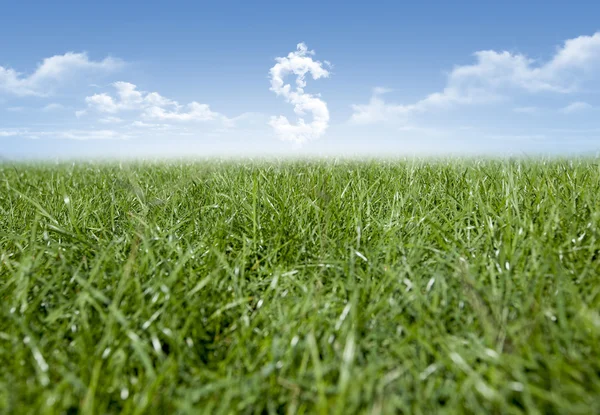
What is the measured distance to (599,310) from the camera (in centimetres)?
135

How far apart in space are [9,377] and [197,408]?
487 mm

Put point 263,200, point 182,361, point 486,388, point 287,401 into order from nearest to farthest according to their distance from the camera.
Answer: point 486,388 < point 287,401 < point 182,361 < point 263,200

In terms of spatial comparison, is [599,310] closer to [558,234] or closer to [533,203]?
[558,234]

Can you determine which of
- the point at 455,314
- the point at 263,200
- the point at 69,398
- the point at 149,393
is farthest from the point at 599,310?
the point at 263,200

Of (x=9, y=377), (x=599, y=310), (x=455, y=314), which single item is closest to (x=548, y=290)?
(x=599, y=310)

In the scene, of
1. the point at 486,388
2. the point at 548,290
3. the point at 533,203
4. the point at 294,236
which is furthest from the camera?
the point at 533,203

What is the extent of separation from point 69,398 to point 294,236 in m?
1.17

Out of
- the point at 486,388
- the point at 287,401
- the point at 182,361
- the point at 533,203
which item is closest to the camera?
the point at 486,388

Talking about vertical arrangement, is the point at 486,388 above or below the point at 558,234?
below

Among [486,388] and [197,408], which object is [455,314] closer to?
[486,388]

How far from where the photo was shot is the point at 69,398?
1.08 m

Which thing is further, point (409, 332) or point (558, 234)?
point (558, 234)

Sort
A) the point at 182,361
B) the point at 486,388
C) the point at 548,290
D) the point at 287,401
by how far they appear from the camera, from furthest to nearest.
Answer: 1. the point at 548,290
2. the point at 182,361
3. the point at 287,401
4. the point at 486,388

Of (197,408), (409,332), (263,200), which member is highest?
(263,200)
